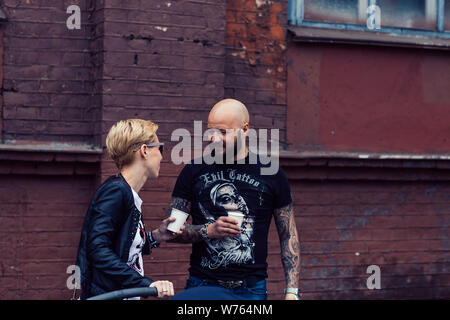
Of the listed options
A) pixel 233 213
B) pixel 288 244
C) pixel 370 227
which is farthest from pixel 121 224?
pixel 370 227

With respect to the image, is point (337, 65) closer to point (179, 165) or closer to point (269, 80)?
point (269, 80)

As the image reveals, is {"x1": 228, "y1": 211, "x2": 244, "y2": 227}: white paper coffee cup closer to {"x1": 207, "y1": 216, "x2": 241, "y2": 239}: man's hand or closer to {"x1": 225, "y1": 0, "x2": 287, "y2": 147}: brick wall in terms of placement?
{"x1": 207, "y1": 216, "x2": 241, "y2": 239}: man's hand

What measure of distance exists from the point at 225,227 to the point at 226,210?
234mm

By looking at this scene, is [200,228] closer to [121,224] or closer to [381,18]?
[121,224]

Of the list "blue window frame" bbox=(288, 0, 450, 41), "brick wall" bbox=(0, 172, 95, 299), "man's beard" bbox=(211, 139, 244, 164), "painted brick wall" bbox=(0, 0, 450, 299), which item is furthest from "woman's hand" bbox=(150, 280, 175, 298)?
"blue window frame" bbox=(288, 0, 450, 41)

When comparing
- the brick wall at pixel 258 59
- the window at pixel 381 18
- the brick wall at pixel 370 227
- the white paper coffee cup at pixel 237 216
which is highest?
the window at pixel 381 18

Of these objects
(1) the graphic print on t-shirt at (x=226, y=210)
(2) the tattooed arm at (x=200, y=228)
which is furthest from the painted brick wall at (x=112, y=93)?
(1) the graphic print on t-shirt at (x=226, y=210)

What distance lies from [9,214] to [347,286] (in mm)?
3343

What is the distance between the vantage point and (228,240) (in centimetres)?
395

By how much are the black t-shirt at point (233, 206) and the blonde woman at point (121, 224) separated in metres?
0.41

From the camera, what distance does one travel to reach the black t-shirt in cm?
395

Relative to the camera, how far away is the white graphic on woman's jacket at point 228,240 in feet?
12.9

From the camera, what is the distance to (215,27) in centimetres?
643

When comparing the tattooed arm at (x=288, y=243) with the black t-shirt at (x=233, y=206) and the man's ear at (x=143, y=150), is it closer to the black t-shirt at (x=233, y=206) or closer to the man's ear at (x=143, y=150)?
the black t-shirt at (x=233, y=206)
